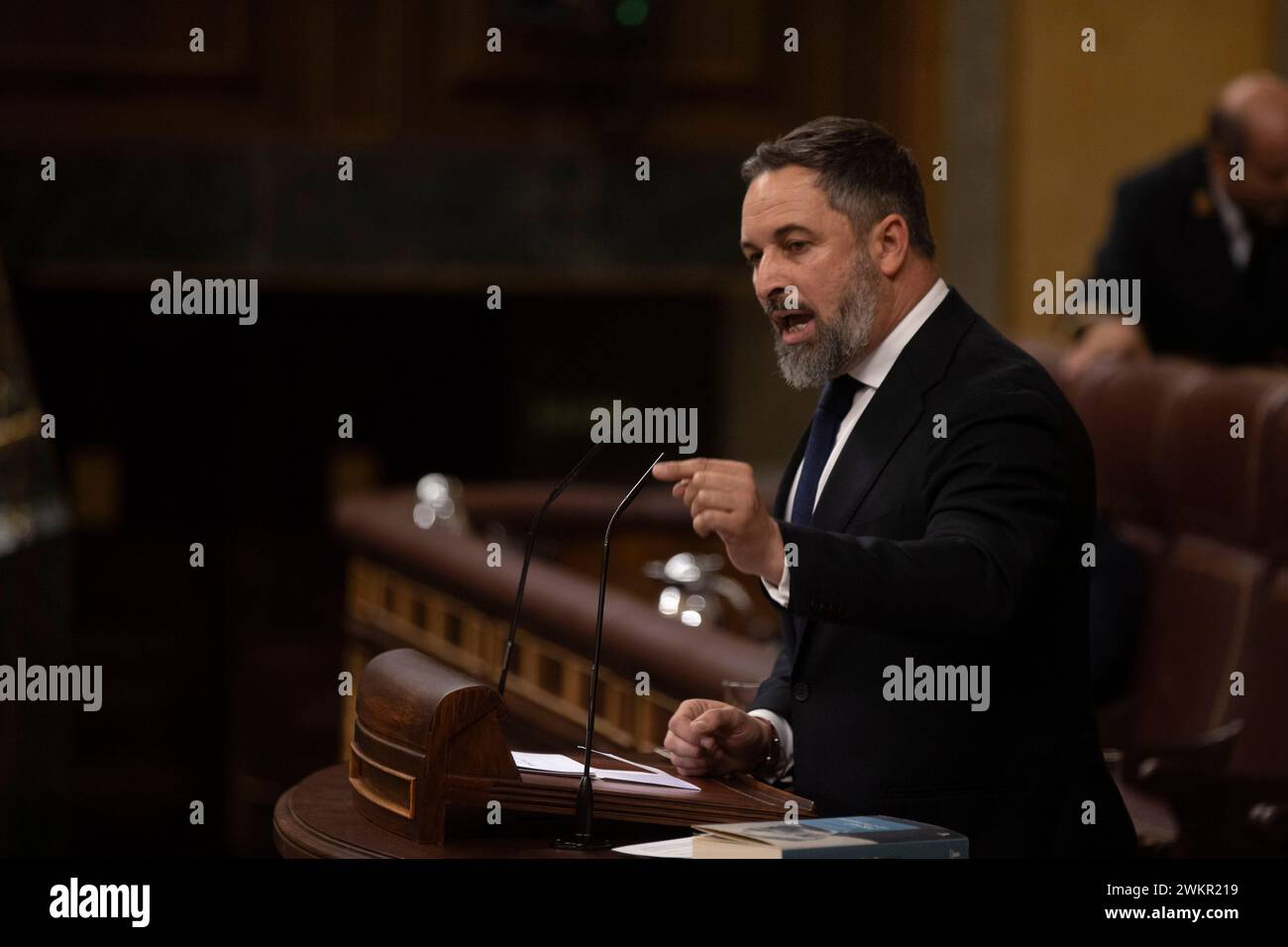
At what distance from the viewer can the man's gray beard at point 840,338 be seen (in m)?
1.90

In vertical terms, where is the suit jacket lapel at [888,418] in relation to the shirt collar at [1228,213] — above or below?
below

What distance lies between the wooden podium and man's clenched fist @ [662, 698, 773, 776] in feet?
0.23

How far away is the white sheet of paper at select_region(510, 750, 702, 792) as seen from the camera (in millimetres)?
1814

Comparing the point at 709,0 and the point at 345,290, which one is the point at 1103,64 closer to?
the point at 709,0

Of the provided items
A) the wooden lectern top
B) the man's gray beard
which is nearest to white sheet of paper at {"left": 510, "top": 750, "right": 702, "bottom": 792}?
the wooden lectern top

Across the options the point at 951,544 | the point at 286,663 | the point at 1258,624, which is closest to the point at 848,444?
the point at 951,544

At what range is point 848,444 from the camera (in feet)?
6.28

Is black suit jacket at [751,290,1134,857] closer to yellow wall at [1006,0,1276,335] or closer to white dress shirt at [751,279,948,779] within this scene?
white dress shirt at [751,279,948,779]

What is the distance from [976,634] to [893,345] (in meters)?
0.36

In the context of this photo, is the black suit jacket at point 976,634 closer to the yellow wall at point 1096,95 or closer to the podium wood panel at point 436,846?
the podium wood panel at point 436,846

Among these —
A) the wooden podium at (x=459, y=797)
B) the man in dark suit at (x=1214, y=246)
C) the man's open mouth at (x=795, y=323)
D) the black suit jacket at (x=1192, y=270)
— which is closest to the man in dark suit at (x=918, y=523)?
the man's open mouth at (x=795, y=323)

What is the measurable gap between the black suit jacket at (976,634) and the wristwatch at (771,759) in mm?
44

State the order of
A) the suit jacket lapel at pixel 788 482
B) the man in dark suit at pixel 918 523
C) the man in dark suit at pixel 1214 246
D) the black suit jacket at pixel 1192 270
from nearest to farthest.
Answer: the man in dark suit at pixel 918 523 < the suit jacket lapel at pixel 788 482 < the man in dark suit at pixel 1214 246 < the black suit jacket at pixel 1192 270

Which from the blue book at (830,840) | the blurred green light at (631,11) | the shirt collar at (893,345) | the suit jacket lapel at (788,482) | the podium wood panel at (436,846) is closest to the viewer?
the blue book at (830,840)
